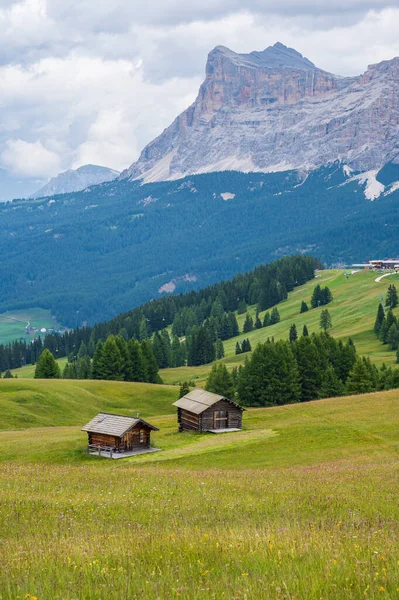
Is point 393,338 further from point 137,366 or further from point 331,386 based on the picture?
point 137,366

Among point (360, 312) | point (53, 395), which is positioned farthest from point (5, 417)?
point (360, 312)

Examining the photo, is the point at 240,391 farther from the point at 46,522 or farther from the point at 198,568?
the point at 198,568

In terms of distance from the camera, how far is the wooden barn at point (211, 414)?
6569cm

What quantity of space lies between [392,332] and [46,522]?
460ft

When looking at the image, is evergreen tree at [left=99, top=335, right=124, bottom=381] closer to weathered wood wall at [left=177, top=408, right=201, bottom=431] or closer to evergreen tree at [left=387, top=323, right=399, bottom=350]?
weathered wood wall at [left=177, top=408, right=201, bottom=431]

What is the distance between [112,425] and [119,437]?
200cm

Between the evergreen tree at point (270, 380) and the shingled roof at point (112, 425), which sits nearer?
the shingled roof at point (112, 425)

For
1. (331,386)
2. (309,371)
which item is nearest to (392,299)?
(309,371)

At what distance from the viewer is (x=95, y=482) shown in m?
28.2

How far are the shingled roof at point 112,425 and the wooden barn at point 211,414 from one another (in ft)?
26.2

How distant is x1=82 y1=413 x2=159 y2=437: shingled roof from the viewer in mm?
56875

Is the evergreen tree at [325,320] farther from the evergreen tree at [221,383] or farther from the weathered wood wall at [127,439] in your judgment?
the weathered wood wall at [127,439]

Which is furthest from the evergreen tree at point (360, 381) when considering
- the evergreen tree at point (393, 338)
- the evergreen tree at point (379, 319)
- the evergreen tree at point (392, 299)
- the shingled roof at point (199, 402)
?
the evergreen tree at point (392, 299)

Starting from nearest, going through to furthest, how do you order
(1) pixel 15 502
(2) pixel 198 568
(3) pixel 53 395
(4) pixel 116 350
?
1. (2) pixel 198 568
2. (1) pixel 15 502
3. (3) pixel 53 395
4. (4) pixel 116 350
